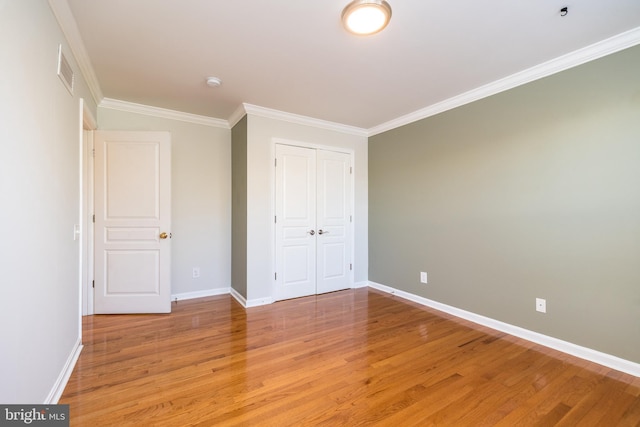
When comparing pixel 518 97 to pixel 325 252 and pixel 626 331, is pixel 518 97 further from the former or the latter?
pixel 325 252

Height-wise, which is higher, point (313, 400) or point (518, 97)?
point (518, 97)

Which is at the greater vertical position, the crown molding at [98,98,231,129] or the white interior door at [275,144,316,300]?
the crown molding at [98,98,231,129]

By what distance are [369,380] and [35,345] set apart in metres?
2.02

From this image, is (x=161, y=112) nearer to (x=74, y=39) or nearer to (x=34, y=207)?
(x=74, y=39)

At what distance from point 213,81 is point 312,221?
2101 mm

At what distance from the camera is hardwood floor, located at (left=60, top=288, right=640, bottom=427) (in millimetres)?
1677

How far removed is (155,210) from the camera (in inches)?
130

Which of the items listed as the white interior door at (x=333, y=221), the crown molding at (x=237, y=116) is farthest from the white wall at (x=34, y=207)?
the white interior door at (x=333, y=221)

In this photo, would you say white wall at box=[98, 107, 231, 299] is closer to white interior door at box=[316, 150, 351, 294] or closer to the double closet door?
the double closet door

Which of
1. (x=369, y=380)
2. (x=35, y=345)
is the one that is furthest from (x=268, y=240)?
(x=35, y=345)

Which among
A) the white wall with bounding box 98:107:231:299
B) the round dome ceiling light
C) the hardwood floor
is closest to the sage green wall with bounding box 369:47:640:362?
the hardwood floor

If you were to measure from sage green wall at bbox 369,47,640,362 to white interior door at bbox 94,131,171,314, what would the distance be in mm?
3104

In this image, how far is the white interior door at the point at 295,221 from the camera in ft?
12.4

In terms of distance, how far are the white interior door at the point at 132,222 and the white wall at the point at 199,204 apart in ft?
1.41
